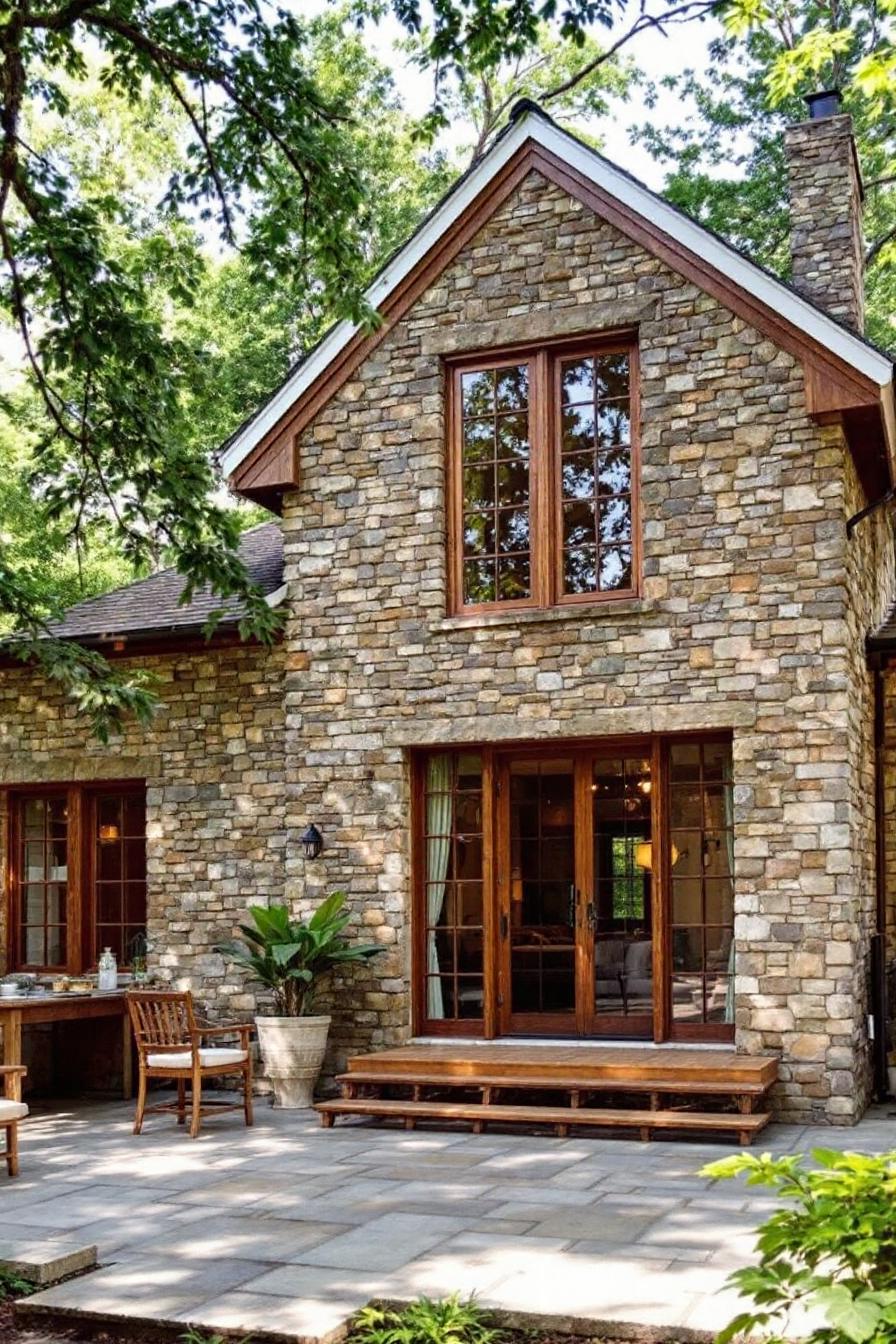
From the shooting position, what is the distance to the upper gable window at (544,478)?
10172 millimetres

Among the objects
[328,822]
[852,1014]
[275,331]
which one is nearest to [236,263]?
[275,331]

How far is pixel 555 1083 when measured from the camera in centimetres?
898

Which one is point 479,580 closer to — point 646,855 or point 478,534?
point 478,534

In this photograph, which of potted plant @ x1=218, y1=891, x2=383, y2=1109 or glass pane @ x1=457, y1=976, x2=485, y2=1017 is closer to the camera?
potted plant @ x1=218, y1=891, x2=383, y2=1109

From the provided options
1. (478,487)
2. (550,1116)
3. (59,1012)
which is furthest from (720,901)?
(59,1012)

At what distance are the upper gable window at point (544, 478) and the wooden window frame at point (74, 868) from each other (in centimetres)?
357

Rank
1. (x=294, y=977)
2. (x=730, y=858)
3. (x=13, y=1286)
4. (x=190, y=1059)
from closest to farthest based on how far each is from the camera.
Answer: (x=13, y=1286), (x=190, y=1059), (x=730, y=858), (x=294, y=977)

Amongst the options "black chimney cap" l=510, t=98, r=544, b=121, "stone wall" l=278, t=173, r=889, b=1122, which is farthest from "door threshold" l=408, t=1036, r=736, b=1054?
"black chimney cap" l=510, t=98, r=544, b=121

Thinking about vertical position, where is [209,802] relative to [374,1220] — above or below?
above

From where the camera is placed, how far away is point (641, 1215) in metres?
6.61

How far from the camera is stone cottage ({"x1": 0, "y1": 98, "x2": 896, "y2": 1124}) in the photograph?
30.7 ft

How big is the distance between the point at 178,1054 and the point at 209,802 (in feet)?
8.35

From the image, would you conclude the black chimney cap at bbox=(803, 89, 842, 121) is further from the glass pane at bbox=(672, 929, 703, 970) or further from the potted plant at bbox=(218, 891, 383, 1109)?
the potted plant at bbox=(218, 891, 383, 1109)

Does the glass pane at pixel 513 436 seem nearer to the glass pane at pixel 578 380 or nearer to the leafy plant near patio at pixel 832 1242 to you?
the glass pane at pixel 578 380
